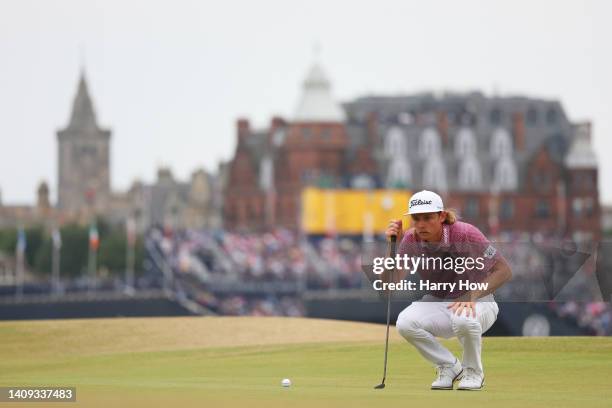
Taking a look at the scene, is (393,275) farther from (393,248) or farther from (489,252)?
(489,252)

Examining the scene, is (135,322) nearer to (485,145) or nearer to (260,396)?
(260,396)

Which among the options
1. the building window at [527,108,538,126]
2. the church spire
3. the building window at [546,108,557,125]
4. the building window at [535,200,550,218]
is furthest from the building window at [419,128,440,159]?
the building window at [535,200,550,218]

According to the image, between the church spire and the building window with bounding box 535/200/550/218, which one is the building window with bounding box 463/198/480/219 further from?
the church spire

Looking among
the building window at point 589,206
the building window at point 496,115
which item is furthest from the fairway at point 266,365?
the building window at point 589,206

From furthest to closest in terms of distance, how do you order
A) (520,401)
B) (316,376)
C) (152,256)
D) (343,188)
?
(343,188), (152,256), (316,376), (520,401)

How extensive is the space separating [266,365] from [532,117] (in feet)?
554

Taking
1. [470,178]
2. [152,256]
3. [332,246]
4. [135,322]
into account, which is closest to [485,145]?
[470,178]

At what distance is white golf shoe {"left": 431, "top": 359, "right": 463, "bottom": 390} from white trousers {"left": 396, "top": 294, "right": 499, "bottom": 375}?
0.17 ft

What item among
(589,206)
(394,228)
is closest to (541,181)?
(589,206)

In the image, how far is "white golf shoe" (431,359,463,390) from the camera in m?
23.1

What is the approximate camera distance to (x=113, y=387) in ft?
77.9

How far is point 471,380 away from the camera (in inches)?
899

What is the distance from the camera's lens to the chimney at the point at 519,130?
194 m

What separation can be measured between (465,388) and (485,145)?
567 ft
